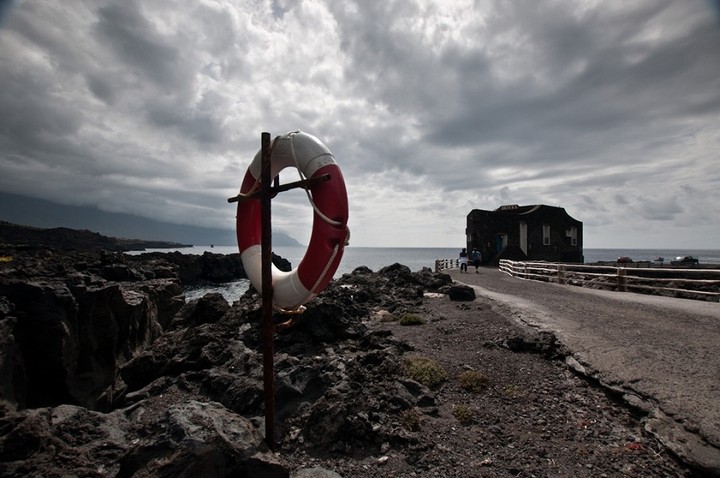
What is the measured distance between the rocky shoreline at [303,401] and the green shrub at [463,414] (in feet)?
0.06


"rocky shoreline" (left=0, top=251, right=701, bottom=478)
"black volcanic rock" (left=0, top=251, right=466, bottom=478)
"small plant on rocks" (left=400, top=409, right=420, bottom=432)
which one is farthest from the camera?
"small plant on rocks" (left=400, top=409, right=420, bottom=432)

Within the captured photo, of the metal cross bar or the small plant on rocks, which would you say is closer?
the metal cross bar

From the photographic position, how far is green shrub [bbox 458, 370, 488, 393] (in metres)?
5.22

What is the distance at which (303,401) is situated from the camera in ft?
15.6

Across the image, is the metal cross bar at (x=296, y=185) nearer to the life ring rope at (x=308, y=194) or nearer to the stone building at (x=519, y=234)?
the life ring rope at (x=308, y=194)

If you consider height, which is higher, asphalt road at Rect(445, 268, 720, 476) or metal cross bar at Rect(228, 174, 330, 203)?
metal cross bar at Rect(228, 174, 330, 203)

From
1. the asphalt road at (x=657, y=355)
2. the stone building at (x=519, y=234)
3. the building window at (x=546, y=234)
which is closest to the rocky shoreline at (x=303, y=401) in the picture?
the asphalt road at (x=657, y=355)

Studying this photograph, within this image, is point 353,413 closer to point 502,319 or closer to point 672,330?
point 502,319

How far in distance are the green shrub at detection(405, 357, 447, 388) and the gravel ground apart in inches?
5.4

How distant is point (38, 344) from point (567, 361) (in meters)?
9.67

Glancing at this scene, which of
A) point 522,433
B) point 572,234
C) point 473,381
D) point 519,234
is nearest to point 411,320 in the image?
point 473,381

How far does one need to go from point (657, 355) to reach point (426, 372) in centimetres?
351

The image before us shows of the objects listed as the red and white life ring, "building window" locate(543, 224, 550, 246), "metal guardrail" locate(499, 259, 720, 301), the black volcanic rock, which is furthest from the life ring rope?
"building window" locate(543, 224, 550, 246)

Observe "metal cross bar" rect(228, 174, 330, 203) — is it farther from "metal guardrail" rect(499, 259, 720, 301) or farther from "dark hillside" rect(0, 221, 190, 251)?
"dark hillside" rect(0, 221, 190, 251)
